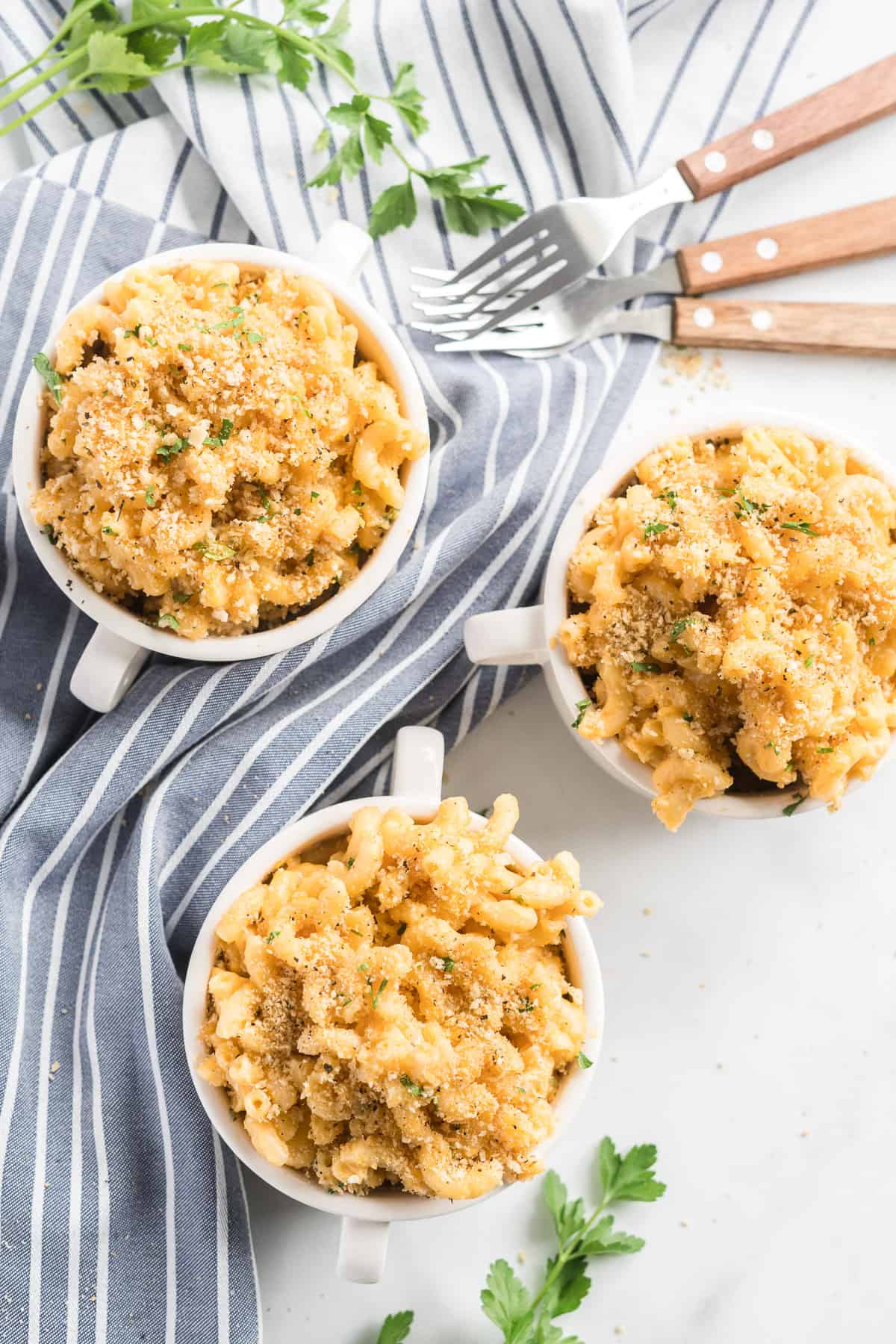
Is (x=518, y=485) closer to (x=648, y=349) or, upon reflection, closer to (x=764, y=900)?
(x=648, y=349)

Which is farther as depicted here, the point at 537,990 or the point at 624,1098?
the point at 624,1098

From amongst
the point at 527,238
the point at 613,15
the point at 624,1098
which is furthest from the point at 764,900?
the point at 613,15

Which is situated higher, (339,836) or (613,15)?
(613,15)

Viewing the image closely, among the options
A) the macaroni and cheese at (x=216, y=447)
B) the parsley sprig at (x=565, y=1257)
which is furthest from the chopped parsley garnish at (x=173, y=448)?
the parsley sprig at (x=565, y=1257)

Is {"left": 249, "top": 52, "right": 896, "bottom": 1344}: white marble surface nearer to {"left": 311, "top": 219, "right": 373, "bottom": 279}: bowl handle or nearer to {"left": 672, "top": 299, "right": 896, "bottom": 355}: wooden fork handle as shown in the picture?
{"left": 672, "top": 299, "right": 896, "bottom": 355}: wooden fork handle

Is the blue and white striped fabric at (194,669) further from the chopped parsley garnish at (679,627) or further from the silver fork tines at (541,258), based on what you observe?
the chopped parsley garnish at (679,627)

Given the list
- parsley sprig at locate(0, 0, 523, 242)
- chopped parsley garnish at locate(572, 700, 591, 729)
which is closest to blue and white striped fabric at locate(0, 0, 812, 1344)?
parsley sprig at locate(0, 0, 523, 242)
